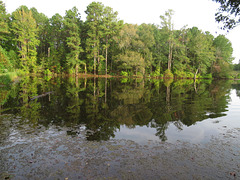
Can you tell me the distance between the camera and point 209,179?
3639 millimetres

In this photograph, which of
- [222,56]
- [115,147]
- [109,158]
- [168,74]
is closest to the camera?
[109,158]

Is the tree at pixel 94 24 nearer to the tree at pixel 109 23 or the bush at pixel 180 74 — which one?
the tree at pixel 109 23

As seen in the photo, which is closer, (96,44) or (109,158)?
(109,158)

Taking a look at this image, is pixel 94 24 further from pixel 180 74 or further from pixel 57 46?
pixel 180 74

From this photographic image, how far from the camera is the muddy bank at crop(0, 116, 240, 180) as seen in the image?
3.76 m

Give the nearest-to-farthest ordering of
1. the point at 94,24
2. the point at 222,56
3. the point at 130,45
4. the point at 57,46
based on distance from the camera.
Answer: the point at 94,24
the point at 130,45
the point at 57,46
the point at 222,56

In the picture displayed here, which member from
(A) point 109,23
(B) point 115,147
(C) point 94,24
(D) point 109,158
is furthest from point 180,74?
(D) point 109,158

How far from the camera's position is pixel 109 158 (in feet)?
14.6

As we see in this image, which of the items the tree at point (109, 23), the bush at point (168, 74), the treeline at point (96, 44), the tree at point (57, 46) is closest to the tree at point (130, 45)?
the treeline at point (96, 44)

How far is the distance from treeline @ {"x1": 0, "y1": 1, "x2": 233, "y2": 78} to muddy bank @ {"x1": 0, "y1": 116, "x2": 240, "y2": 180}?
42.3 metres

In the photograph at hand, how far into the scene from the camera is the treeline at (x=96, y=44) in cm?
4303

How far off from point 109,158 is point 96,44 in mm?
49588

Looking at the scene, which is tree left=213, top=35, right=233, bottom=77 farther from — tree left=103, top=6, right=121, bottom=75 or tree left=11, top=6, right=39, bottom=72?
tree left=11, top=6, right=39, bottom=72

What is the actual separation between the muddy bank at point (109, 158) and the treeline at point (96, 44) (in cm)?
4234
